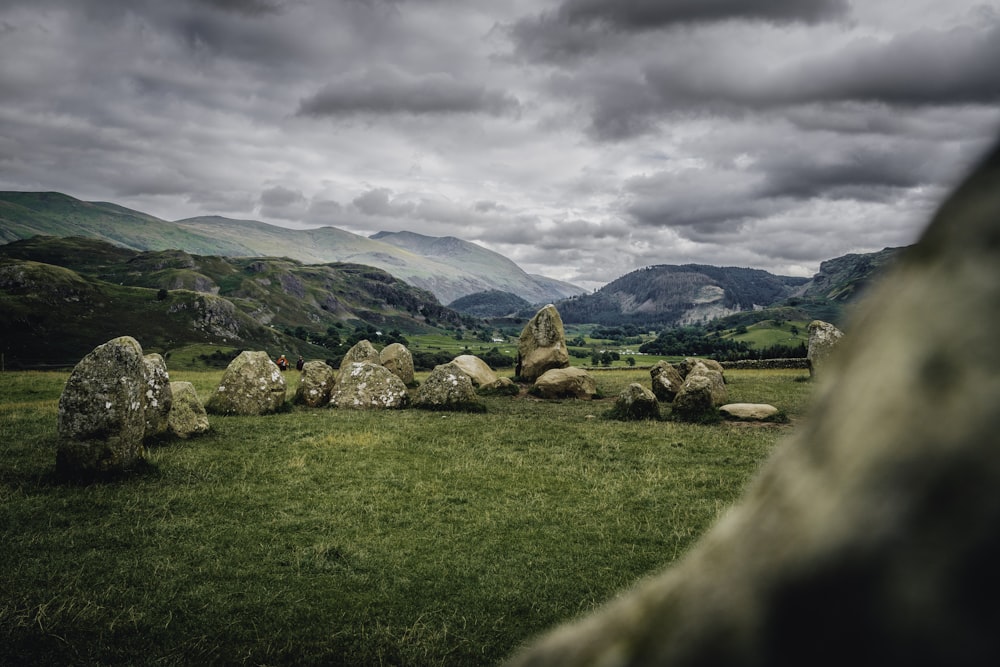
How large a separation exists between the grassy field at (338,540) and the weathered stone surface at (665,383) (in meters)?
9.26

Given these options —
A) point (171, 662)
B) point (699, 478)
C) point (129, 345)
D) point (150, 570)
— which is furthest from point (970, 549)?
point (129, 345)

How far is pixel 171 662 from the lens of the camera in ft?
20.3

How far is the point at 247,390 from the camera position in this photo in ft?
69.8

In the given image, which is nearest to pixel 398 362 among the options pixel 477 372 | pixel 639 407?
pixel 477 372

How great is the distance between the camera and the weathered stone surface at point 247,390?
21094 mm

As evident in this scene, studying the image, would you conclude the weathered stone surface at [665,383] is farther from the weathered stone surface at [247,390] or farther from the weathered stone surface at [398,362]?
the weathered stone surface at [247,390]

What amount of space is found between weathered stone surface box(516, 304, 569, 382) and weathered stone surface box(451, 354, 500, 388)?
3.53m

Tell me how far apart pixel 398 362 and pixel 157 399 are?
57.8ft

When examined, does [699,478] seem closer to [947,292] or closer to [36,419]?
[947,292]

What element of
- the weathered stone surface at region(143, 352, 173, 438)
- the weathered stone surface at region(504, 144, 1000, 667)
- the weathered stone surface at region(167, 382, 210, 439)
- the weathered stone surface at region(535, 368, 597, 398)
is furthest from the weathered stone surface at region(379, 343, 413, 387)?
the weathered stone surface at region(504, 144, 1000, 667)

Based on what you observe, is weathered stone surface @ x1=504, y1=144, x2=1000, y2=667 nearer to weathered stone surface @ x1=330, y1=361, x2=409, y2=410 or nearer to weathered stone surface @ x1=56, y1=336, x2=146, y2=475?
weathered stone surface @ x1=56, y1=336, x2=146, y2=475

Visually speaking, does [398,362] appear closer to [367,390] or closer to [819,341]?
[367,390]

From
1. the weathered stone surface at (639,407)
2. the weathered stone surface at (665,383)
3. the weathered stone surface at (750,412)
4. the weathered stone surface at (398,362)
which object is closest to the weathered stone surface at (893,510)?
the weathered stone surface at (639,407)

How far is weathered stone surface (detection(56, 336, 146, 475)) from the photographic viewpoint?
11977mm
